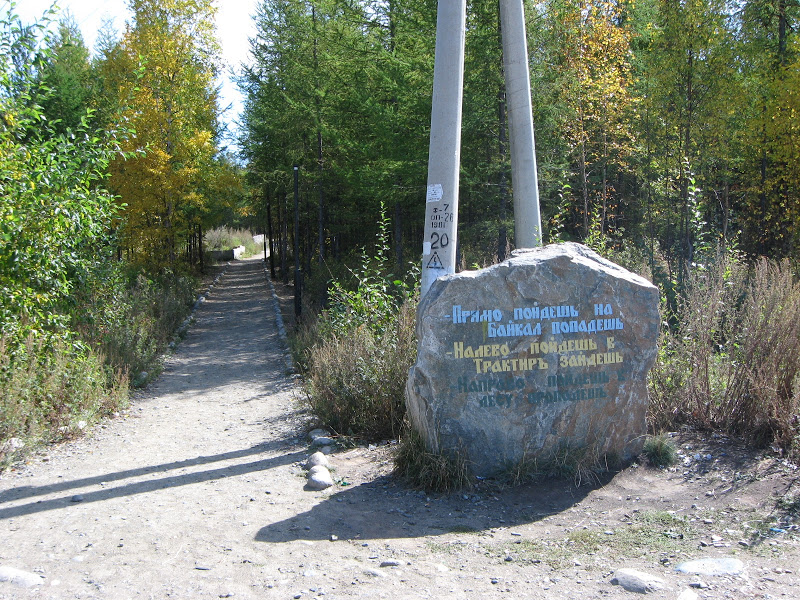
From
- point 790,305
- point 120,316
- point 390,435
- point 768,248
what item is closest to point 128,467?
point 390,435

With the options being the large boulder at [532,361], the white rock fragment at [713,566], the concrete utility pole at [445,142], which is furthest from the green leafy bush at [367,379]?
the white rock fragment at [713,566]

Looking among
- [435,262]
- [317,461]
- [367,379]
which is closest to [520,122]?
[435,262]

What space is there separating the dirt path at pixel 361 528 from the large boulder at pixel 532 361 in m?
0.39

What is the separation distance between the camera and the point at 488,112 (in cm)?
1378

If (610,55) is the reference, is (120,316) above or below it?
below

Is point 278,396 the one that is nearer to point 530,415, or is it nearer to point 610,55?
point 530,415

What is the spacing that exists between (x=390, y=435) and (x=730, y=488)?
311 centimetres

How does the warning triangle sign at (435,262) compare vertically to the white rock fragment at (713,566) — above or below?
above

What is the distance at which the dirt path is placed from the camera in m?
3.93

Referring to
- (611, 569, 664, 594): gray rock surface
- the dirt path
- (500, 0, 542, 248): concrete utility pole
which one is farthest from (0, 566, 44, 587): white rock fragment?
(500, 0, 542, 248): concrete utility pole

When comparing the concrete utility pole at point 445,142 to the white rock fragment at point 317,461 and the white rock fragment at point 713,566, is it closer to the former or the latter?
the white rock fragment at point 317,461

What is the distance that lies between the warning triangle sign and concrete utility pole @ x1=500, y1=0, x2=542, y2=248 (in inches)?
62.1

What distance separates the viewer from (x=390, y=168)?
14594 millimetres

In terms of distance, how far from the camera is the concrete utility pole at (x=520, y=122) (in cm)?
817
